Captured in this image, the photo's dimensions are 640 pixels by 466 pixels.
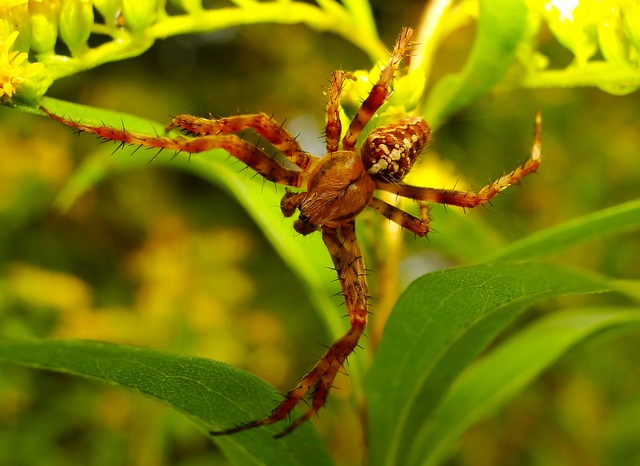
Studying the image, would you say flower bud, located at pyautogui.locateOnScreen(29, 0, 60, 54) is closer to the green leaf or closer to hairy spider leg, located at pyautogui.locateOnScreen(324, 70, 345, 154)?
the green leaf

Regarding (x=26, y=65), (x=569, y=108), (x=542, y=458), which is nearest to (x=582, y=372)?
(x=542, y=458)

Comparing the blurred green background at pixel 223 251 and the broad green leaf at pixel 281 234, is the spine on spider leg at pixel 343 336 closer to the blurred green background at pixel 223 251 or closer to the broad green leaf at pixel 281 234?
the broad green leaf at pixel 281 234

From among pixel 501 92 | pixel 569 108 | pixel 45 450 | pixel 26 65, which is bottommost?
pixel 45 450

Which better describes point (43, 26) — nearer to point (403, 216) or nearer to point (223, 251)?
point (403, 216)

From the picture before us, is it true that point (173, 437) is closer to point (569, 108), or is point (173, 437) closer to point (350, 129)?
point (350, 129)

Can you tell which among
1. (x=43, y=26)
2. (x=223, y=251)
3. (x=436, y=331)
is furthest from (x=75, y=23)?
(x=223, y=251)

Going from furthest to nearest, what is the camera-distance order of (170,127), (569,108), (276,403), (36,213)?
(569,108) < (36,213) < (170,127) < (276,403)
